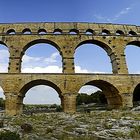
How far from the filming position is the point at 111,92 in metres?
32.7

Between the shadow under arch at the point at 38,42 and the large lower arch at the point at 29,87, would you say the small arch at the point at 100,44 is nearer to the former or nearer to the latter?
the shadow under arch at the point at 38,42

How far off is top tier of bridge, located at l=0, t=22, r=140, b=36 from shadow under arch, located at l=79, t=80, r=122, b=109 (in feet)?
23.7

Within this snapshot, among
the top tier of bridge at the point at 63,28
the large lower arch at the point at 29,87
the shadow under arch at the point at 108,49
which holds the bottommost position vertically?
the large lower arch at the point at 29,87

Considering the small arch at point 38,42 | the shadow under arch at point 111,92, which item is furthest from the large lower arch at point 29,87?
the small arch at point 38,42

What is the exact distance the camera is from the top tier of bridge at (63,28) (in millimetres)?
33844

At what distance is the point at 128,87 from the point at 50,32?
42.8ft

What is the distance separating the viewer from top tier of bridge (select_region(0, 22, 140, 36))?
33.8 meters

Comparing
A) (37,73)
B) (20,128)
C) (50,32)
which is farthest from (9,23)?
(20,128)

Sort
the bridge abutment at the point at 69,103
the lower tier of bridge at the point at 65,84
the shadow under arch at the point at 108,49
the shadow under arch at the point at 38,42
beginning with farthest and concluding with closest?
the shadow under arch at the point at 108,49
the shadow under arch at the point at 38,42
the lower tier of bridge at the point at 65,84
the bridge abutment at the point at 69,103

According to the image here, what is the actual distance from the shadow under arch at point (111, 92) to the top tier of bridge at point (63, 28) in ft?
23.7

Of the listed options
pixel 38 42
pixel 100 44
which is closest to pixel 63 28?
pixel 38 42

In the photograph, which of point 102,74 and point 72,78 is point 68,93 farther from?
point 102,74

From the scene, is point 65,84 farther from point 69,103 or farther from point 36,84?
point 36,84

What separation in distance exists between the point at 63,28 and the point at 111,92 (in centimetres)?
1121
